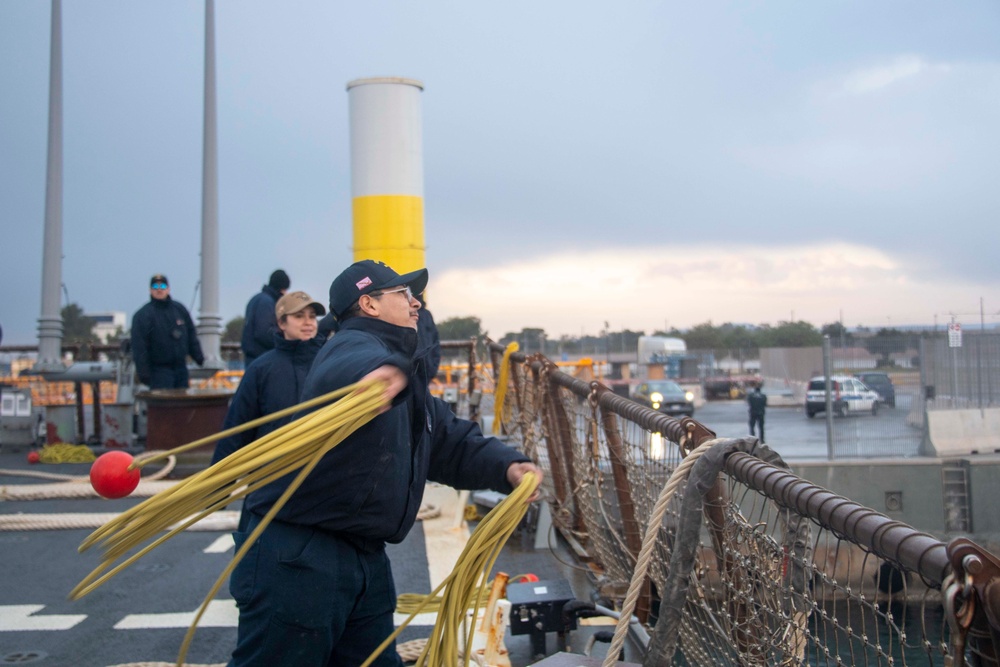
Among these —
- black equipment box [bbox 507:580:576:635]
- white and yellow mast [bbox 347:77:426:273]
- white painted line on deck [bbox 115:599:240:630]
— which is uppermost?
white and yellow mast [bbox 347:77:426:273]

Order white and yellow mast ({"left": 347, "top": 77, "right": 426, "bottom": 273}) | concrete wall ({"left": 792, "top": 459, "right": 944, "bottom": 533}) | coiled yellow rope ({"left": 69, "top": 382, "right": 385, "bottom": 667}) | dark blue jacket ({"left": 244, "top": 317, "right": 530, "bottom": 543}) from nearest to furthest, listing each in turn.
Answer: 1. coiled yellow rope ({"left": 69, "top": 382, "right": 385, "bottom": 667})
2. dark blue jacket ({"left": 244, "top": 317, "right": 530, "bottom": 543})
3. white and yellow mast ({"left": 347, "top": 77, "right": 426, "bottom": 273})
4. concrete wall ({"left": 792, "top": 459, "right": 944, "bottom": 533})

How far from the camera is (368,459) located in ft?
8.23

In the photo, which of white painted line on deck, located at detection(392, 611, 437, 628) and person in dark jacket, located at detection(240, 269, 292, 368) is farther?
person in dark jacket, located at detection(240, 269, 292, 368)

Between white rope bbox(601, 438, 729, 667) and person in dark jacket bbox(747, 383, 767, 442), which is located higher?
white rope bbox(601, 438, 729, 667)

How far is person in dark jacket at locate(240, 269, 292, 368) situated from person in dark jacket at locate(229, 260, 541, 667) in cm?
376

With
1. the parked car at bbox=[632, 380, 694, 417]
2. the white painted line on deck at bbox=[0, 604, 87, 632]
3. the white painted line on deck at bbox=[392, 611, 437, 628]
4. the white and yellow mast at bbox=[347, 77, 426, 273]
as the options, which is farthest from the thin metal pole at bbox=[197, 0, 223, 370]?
the parked car at bbox=[632, 380, 694, 417]

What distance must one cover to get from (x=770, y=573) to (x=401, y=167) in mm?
7156

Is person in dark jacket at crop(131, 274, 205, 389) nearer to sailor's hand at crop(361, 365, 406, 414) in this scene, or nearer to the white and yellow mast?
the white and yellow mast

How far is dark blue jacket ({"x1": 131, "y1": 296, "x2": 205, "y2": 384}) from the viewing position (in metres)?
8.87

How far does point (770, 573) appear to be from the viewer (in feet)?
8.12

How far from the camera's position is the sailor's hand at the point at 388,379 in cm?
223

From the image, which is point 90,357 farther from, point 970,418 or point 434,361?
point 970,418

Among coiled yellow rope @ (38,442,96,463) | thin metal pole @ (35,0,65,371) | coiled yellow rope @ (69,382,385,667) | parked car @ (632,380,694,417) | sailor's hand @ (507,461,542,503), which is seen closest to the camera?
coiled yellow rope @ (69,382,385,667)

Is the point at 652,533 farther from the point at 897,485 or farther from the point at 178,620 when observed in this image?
the point at 897,485
